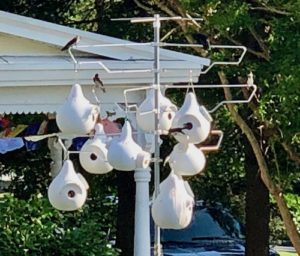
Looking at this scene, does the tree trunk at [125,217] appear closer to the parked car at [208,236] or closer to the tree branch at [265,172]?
the parked car at [208,236]

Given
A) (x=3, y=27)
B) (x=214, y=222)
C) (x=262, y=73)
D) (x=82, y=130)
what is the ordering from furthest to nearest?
(x=214, y=222) < (x=262, y=73) < (x=3, y=27) < (x=82, y=130)

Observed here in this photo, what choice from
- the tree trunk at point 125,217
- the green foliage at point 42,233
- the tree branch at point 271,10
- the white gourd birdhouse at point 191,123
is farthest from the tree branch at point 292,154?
the white gourd birdhouse at point 191,123

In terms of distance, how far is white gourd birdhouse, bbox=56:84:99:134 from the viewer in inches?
228

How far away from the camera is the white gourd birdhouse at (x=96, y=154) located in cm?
622

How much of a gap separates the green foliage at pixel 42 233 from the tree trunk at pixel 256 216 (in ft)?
13.4

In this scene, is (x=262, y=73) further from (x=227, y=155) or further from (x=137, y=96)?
(x=227, y=155)

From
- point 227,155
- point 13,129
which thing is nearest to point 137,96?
point 13,129

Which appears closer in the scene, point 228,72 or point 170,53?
point 170,53

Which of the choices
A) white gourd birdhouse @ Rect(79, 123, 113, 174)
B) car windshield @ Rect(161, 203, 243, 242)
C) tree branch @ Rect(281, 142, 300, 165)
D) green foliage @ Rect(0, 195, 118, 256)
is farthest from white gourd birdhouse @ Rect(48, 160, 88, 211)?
car windshield @ Rect(161, 203, 243, 242)

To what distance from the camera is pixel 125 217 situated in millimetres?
13711

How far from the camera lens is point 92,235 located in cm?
877

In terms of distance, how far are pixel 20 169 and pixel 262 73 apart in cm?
533

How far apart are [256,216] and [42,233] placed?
4855 mm

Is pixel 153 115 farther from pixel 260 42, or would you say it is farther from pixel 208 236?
pixel 208 236
